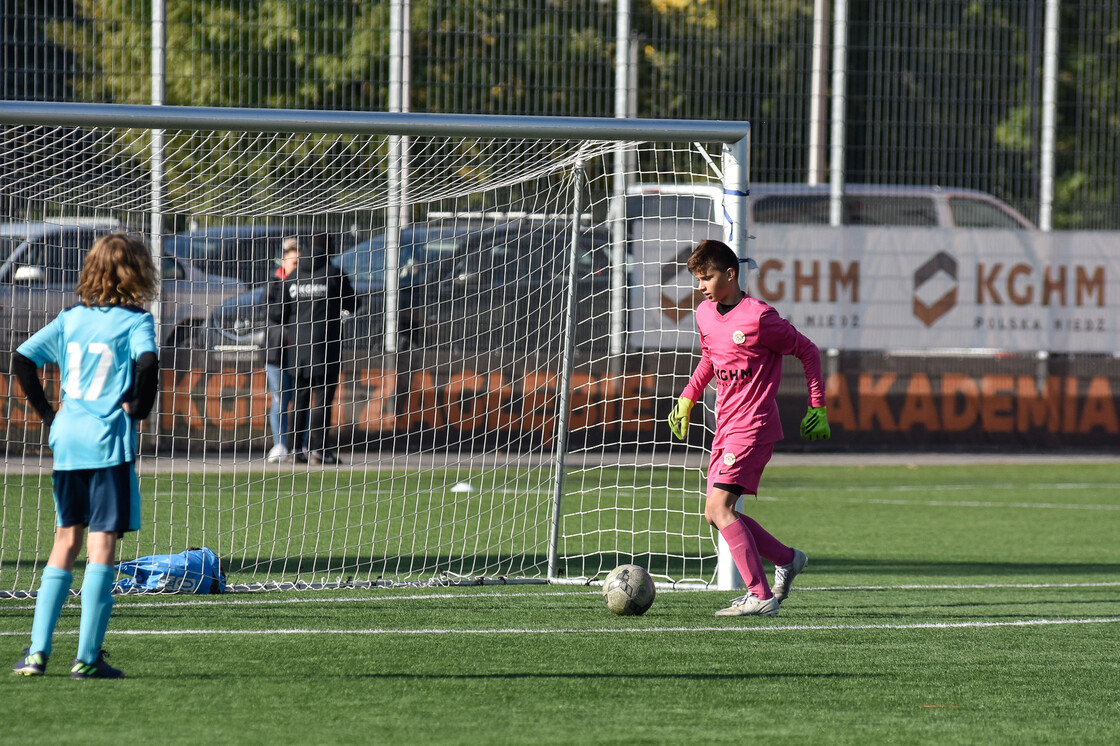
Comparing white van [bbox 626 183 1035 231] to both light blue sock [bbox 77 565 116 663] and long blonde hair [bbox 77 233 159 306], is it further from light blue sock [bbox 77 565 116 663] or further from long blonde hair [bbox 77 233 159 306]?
light blue sock [bbox 77 565 116 663]

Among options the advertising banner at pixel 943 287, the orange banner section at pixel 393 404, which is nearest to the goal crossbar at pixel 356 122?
the orange banner section at pixel 393 404

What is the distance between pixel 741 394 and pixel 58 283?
17.7 feet

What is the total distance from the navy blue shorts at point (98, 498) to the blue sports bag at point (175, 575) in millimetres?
2072

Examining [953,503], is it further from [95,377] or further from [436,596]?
[95,377]

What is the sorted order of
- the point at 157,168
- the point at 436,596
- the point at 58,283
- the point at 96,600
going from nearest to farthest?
the point at 96,600 → the point at 436,596 → the point at 157,168 → the point at 58,283

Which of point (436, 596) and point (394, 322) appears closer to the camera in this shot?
point (436, 596)

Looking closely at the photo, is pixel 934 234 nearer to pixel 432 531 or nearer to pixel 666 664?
pixel 432 531

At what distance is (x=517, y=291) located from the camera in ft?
31.9

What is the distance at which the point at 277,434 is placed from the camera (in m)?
9.45

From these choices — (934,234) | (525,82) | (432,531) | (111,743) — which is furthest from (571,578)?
(934,234)

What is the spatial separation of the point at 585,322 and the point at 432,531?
70.8 inches

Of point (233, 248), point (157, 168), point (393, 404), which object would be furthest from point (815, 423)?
point (233, 248)

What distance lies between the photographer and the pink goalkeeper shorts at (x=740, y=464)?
19.6 feet

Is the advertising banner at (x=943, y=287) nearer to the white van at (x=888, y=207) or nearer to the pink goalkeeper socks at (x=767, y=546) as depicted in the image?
the white van at (x=888, y=207)
